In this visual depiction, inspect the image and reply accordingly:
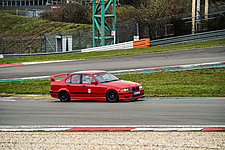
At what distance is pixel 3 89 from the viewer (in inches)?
813

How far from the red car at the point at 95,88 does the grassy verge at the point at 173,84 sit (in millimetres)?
2171

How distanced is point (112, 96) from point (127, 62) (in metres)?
11.8

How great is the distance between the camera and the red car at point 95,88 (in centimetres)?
1410

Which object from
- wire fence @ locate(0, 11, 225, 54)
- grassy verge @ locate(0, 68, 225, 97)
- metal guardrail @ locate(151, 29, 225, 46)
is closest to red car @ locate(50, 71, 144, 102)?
grassy verge @ locate(0, 68, 225, 97)

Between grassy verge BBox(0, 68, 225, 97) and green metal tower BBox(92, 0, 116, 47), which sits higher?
green metal tower BBox(92, 0, 116, 47)

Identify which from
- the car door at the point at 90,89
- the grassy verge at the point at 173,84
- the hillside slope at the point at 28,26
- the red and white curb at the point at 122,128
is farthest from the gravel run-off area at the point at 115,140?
the hillside slope at the point at 28,26

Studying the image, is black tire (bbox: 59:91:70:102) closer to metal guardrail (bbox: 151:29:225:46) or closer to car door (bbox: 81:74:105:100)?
car door (bbox: 81:74:105:100)

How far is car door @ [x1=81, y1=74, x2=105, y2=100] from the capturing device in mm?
14578

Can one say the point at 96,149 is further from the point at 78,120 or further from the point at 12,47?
the point at 12,47

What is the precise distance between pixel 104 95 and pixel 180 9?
126ft

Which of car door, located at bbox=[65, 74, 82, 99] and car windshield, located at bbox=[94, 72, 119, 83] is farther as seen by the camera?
car door, located at bbox=[65, 74, 82, 99]

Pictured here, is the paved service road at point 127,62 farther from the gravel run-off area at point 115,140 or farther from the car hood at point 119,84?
the gravel run-off area at point 115,140

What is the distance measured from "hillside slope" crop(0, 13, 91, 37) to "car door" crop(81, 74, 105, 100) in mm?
39459

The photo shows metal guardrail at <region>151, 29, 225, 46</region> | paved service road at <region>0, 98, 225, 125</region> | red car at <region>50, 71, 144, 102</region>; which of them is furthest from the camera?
metal guardrail at <region>151, 29, 225, 46</region>
